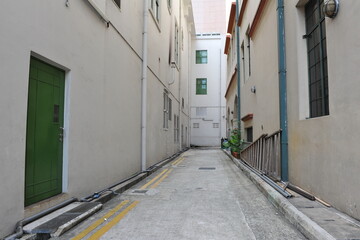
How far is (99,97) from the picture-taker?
612 centimetres

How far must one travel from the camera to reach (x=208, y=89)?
32000mm

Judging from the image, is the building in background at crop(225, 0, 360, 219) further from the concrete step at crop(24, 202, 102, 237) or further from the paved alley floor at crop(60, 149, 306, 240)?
the concrete step at crop(24, 202, 102, 237)

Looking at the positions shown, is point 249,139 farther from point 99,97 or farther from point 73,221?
point 73,221

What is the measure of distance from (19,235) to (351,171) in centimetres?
422

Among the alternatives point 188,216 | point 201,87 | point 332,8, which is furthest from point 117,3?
point 201,87

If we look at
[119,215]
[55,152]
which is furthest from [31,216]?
[119,215]

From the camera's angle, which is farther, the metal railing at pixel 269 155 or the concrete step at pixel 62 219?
the metal railing at pixel 269 155

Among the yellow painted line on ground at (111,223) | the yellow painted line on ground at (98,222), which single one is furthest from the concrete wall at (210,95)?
the yellow painted line on ground at (111,223)

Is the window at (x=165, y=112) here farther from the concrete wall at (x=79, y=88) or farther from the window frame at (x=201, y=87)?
the window frame at (x=201, y=87)

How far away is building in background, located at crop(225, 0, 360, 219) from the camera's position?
3.86 m

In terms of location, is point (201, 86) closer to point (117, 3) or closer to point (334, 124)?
point (117, 3)

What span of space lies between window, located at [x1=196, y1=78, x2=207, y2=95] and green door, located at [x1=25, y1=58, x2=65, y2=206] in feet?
90.5

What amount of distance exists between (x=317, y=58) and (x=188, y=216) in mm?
3667

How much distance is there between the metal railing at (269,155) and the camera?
279 inches
